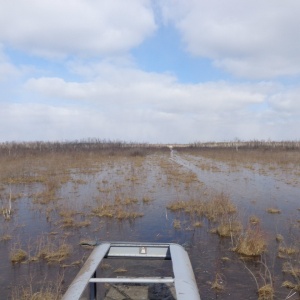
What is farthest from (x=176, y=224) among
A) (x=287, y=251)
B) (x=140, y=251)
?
(x=140, y=251)

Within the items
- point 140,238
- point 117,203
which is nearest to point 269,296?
point 140,238

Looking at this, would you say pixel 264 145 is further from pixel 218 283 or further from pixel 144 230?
pixel 218 283

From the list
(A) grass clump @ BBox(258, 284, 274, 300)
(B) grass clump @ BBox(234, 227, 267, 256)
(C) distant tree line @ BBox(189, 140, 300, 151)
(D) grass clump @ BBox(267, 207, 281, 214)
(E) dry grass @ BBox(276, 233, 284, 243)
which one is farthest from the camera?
(C) distant tree line @ BBox(189, 140, 300, 151)

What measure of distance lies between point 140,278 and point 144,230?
6812 millimetres

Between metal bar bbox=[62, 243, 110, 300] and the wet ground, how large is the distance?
1.38m

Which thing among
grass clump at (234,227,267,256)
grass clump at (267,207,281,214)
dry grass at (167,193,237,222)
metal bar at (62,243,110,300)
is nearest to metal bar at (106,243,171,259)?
metal bar at (62,243,110,300)

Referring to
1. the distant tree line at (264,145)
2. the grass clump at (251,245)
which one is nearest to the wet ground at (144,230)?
the grass clump at (251,245)

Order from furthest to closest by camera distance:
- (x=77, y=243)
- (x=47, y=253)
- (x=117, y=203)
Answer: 1. (x=117, y=203)
2. (x=77, y=243)
3. (x=47, y=253)

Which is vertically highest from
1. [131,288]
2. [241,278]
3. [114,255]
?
[114,255]

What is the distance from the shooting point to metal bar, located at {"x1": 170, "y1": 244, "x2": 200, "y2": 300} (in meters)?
2.35

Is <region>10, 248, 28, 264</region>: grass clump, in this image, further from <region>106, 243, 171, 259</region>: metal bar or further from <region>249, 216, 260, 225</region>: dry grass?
<region>249, 216, 260, 225</region>: dry grass

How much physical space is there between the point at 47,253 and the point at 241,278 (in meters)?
4.30

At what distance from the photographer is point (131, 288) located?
15.2 feet

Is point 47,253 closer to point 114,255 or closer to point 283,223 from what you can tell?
point 114,255
